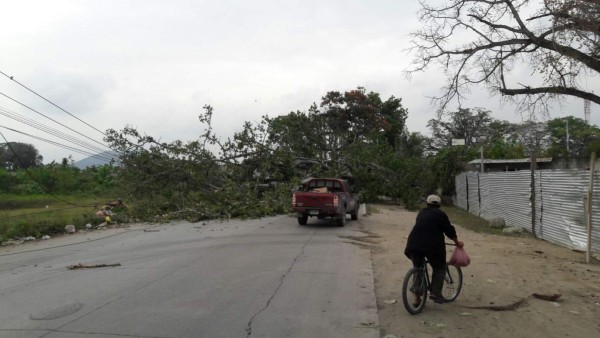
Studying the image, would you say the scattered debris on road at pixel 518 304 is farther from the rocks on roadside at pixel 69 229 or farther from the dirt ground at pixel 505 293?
the rocks on roadside at pixel 69 229

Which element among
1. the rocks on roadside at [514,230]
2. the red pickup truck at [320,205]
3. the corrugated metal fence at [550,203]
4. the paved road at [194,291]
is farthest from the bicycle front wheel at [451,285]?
the red pickup truck at [320,205]

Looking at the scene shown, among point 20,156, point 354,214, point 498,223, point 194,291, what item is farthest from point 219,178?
point 20,156

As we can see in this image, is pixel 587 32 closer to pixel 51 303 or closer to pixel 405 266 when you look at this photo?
pixel 405 266

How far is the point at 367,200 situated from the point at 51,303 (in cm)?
2218

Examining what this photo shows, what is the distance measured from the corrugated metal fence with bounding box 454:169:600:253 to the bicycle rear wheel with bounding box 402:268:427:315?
5.88 meters

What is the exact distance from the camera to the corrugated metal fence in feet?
35.6

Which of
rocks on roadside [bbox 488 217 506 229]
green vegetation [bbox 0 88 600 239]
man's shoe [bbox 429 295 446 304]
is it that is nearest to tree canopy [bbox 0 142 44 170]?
green vegetation [bbox 0 88 600 239]

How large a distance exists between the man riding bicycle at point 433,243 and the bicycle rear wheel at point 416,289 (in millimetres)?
47

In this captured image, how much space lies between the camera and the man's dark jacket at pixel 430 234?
20.8 ft

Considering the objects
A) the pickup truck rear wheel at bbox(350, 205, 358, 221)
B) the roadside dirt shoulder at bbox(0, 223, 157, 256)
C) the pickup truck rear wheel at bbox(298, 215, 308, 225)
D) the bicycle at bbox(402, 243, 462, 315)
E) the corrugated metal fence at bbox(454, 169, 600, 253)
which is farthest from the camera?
the pickup truck rear wheel at bbox(350, 205, 358, 221)

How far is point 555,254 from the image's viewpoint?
35.7 feet

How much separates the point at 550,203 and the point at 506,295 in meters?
6.69

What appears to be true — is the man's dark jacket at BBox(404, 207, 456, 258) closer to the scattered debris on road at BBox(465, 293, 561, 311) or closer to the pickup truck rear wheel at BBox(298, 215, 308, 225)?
the scattered debris on road at BBox(465, 293, 561, 311)

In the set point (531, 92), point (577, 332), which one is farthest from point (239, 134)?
point (577, 332)
